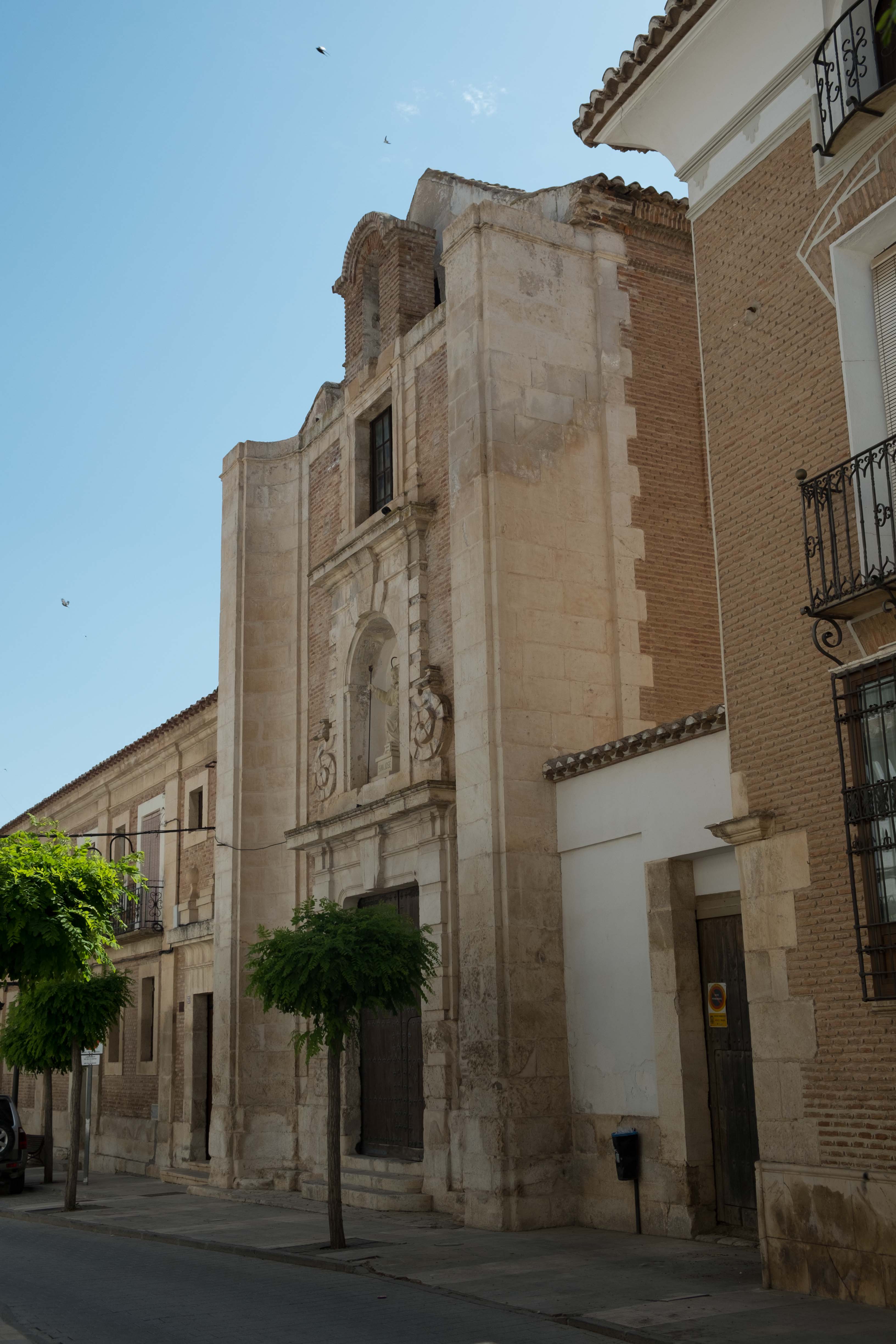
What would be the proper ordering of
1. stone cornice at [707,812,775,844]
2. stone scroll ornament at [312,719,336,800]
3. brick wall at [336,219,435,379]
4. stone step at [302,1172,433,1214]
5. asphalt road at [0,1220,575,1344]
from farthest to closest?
stone scroll ornament at [312,719,336,800], brick wall at [336,219,435,379], stone step at [302,1172,433,1214], stone cornice at [707,812,775,844], asphalt road at [0,1220,575,1344]

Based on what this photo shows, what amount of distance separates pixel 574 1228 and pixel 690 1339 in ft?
17.7

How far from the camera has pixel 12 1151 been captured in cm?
2055

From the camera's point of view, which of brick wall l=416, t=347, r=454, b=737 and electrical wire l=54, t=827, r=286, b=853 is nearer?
brick wall l=416, t=347, r=454, b=737

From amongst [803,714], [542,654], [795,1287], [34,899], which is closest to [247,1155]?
[34,899]

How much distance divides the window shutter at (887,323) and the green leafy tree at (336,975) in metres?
6.58

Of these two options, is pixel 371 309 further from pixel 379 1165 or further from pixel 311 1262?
pixel 311 1262

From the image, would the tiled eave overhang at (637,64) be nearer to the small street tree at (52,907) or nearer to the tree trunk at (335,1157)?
the tree trunk at (335,1157)

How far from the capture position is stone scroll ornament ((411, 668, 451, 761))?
48.8 ft

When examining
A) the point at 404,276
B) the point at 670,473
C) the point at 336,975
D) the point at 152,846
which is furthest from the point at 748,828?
the point at 152,846

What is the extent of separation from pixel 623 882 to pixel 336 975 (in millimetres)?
2865

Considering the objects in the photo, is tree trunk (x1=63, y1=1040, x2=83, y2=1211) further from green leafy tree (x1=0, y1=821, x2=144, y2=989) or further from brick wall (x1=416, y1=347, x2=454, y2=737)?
brick wall (x1=416, y1=347, x2=454, y2=737)

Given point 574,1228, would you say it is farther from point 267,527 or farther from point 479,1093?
point 267,527

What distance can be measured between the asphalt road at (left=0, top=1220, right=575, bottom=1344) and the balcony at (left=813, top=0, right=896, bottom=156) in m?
7.80

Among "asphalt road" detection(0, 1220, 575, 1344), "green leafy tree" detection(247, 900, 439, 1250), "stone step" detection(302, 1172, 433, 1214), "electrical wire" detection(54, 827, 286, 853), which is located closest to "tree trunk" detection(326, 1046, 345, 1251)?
"green leafy tree" detection(247, 900, 439, 1250)
